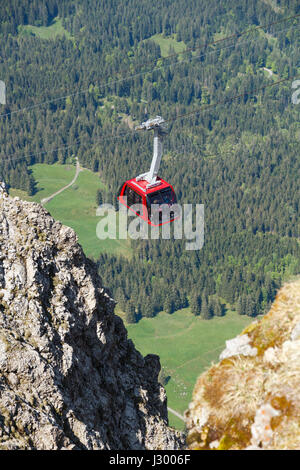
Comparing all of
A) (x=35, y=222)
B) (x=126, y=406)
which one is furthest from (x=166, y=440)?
(x=35, y=222)

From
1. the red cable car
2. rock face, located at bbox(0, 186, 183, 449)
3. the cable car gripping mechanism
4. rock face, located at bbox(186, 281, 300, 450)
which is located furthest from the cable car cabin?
rock face, located at bbox(186, 281, 300, 450)

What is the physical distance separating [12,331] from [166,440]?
923 cm

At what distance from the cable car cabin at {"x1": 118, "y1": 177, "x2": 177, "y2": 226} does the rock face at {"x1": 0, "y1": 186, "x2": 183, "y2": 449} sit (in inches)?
1181

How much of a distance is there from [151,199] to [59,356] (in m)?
37.3

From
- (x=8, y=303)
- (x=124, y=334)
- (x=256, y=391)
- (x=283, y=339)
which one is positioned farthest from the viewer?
(x=124, y=334)

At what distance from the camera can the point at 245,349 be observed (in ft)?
83.2

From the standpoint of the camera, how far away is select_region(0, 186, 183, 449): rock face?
85.0 feet

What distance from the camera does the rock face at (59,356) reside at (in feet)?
85.0

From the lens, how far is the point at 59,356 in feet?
93.0

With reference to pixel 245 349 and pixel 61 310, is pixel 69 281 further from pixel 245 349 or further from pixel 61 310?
pixel 245 349

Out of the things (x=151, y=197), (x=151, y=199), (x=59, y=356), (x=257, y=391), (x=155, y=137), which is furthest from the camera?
(x=151, y=197)

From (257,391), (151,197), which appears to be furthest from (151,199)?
(257,391)

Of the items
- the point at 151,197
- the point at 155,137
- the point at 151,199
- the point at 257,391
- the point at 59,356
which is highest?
the point at 257,391

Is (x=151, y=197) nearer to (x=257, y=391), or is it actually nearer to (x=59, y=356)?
(x=59, y=356)
